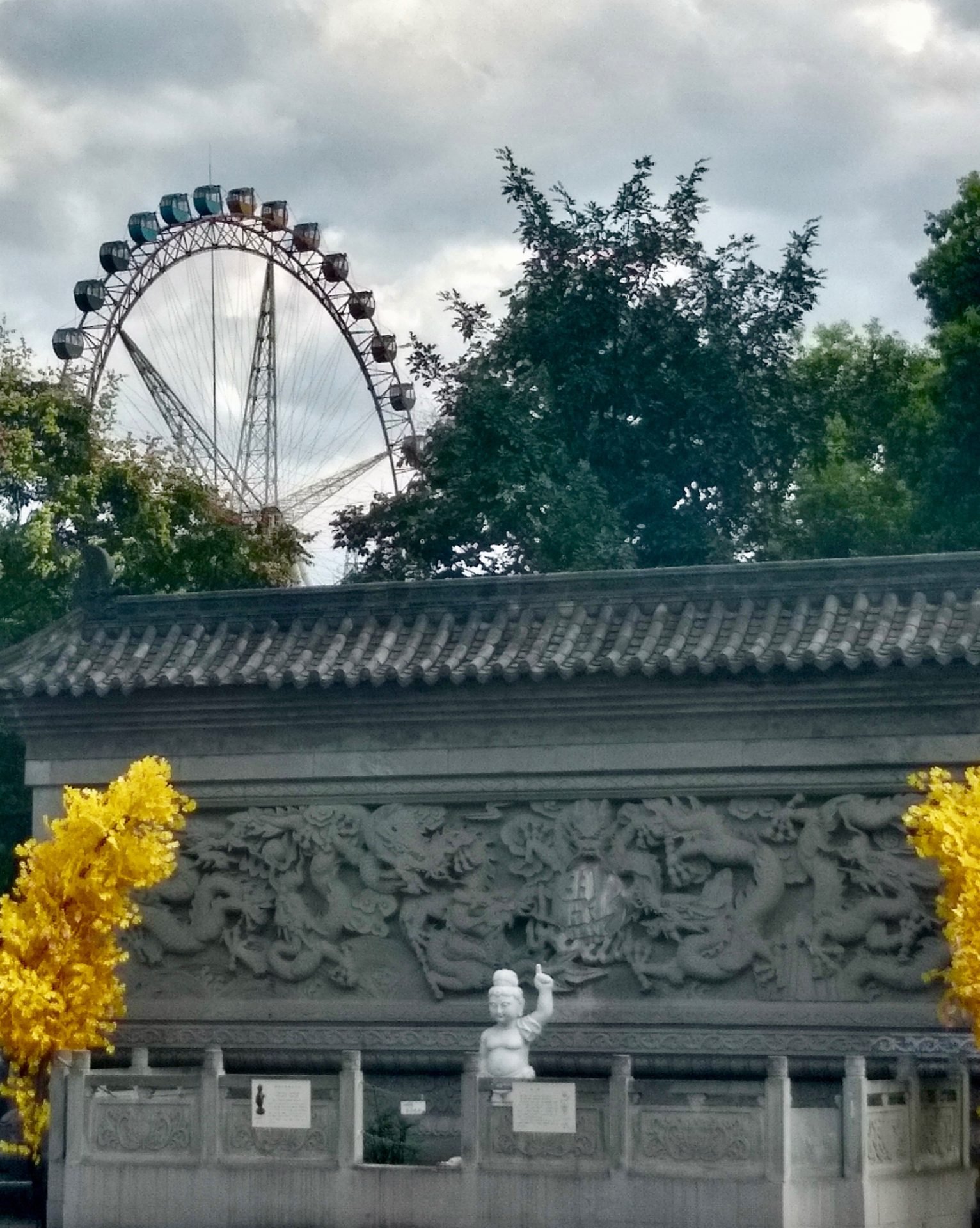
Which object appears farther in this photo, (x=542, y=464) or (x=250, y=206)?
(x=250, y=206)

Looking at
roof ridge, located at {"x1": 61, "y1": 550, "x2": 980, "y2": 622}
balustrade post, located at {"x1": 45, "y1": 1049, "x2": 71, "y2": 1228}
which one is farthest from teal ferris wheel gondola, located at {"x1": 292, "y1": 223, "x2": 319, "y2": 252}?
balustrade post, located at {"x1": 45, "y1": 1049, "x2": 71, "y2": 1228}

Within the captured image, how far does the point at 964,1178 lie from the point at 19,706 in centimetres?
859

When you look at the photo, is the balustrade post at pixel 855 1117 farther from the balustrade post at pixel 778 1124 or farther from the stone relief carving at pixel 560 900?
the stone relief carving at pixel 560 900

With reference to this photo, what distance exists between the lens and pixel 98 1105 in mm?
14617

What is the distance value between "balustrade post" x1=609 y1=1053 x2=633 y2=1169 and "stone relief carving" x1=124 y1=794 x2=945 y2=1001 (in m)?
3.05

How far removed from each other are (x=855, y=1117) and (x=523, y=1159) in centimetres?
210

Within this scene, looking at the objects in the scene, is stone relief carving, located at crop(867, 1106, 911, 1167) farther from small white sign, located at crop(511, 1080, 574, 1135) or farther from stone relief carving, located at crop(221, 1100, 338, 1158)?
stone relief carving, located at crop(221, 1100, 338, 1158)

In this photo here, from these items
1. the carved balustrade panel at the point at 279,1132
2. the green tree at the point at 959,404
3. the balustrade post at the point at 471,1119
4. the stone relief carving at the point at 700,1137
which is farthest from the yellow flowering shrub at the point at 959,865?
the green tree at the point at 959,404

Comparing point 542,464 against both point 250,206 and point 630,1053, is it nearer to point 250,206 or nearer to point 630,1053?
point 250,206

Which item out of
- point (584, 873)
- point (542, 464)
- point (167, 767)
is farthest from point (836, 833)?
point (542, 464)

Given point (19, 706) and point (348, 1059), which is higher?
point (19, 706)

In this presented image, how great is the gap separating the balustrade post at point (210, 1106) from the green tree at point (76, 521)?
10777mm

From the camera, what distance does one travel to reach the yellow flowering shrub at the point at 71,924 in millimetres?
15703

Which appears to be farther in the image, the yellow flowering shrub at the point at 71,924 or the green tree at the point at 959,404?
the green tree at the point at 959,404
